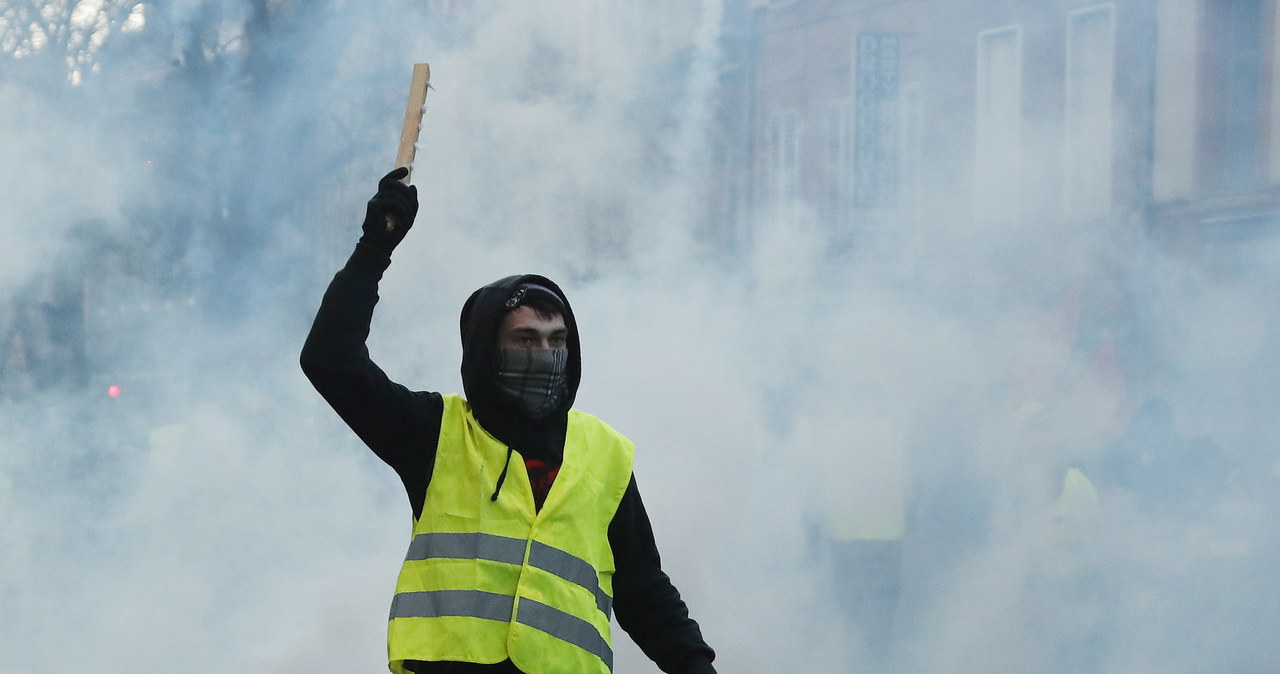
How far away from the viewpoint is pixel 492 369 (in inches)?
76.7

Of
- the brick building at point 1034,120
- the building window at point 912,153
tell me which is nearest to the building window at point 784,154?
the brick building at point 1034,120

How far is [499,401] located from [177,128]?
5803 millimetres

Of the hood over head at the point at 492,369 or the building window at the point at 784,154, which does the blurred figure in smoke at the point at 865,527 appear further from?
the hood over head at the point at 492,369

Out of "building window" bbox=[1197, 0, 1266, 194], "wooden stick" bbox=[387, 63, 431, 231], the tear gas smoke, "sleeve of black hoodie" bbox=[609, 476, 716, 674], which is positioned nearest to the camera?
"wooden stick" bbox=[387, 63, 431, 231]

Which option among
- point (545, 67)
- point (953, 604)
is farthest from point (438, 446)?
point (545, 67)

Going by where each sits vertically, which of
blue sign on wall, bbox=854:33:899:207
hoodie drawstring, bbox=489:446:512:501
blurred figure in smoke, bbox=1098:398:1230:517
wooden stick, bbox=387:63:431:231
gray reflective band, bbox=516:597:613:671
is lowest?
gray reflective band, bbox=516:597:613:671

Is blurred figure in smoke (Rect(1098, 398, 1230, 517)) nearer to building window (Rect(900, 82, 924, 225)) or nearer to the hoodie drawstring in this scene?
building window (Rect(900, 82, 924, 225))

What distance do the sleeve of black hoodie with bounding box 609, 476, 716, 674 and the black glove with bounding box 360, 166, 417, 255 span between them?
1.63 feet

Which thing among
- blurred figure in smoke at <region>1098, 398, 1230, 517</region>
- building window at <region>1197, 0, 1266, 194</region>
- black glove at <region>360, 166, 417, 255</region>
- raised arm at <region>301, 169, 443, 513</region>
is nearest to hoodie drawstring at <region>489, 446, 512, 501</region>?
raised arm at <region>301, 169, 443, 513</region>

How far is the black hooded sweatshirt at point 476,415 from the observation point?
70.3 inches

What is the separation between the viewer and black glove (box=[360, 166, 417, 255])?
1801 millimetres

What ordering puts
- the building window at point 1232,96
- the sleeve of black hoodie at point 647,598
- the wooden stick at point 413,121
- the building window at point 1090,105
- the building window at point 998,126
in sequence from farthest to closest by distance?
the building window at point 1232,96 → the building window at point 1090,105 → the building window at point 998,126 → the sleeve of black hoodie at point 647,598 → the wooden stick at point 413,121

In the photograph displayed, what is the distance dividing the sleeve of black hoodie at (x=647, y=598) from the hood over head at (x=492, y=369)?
0.60 feet

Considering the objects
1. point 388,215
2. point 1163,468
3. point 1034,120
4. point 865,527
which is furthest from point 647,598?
point 1034,120
